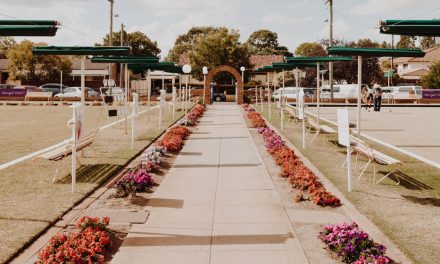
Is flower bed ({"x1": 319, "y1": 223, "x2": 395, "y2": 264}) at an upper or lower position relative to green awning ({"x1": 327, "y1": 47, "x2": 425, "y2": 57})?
lower

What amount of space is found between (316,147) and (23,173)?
8.74 m

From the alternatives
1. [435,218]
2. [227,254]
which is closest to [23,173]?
[227,254]

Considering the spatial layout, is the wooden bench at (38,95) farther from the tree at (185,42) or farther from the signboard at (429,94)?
the tree at (185,42)

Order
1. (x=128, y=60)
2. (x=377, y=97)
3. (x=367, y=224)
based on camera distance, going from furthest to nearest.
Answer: (x=377, y=97)
(x=128, y=60)
(x=367, y=224)

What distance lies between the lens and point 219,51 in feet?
213

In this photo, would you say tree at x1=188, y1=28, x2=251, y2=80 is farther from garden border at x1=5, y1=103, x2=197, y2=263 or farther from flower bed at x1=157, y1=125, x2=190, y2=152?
garden border at x1=5, y1=103, x2=197, y2=263

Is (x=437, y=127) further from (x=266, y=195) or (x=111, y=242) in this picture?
(x=111, y=242)

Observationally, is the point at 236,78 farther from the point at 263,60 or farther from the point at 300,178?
the point at 263,60

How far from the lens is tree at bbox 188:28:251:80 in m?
64.8

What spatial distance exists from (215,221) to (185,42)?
106 meters

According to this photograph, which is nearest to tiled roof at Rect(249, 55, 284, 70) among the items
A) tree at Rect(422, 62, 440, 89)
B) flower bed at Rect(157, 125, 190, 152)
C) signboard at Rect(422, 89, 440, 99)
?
tree at Rect(422, 62, 440, 89)

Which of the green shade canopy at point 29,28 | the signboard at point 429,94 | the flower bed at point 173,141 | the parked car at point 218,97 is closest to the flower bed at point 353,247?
the green shade canopy at point 29,28

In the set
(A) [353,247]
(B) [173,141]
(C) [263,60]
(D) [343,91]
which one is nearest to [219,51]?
(D) [343,91]

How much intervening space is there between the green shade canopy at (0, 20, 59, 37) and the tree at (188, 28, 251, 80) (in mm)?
56665
